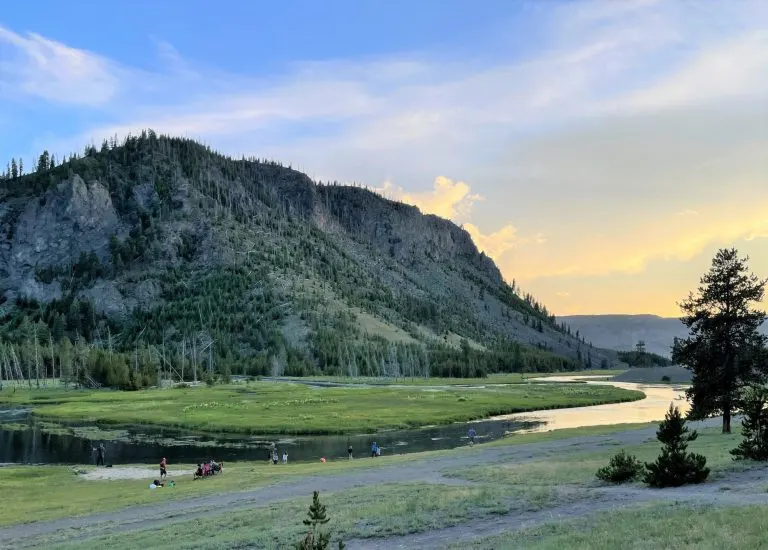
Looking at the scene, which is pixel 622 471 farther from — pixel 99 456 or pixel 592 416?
pixel 592 416

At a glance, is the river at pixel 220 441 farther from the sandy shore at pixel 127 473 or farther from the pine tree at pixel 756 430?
the pine tree at pixel 756 430

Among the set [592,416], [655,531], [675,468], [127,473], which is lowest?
[592,416]

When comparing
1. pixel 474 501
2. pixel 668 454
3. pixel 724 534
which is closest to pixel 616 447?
pixel 668 454

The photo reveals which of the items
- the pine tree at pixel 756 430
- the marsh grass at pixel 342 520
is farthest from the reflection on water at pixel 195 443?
the pine tree at pixel 756 430

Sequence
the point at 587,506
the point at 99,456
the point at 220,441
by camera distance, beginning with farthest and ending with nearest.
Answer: the point at 220,441, the point at 99,456, the point at 587,506

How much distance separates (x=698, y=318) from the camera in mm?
50844

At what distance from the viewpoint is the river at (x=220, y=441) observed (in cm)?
6950

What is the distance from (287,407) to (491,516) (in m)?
94.4

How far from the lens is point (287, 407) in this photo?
114 meters

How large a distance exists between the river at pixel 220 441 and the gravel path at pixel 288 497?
75.8 ft

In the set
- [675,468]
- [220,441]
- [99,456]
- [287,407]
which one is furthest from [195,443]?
[675,468]

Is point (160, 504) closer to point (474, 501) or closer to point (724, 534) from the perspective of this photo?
point (474, 501)

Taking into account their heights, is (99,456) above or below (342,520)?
below

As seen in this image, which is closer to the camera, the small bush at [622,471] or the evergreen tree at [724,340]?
the small bush at [622,471]
